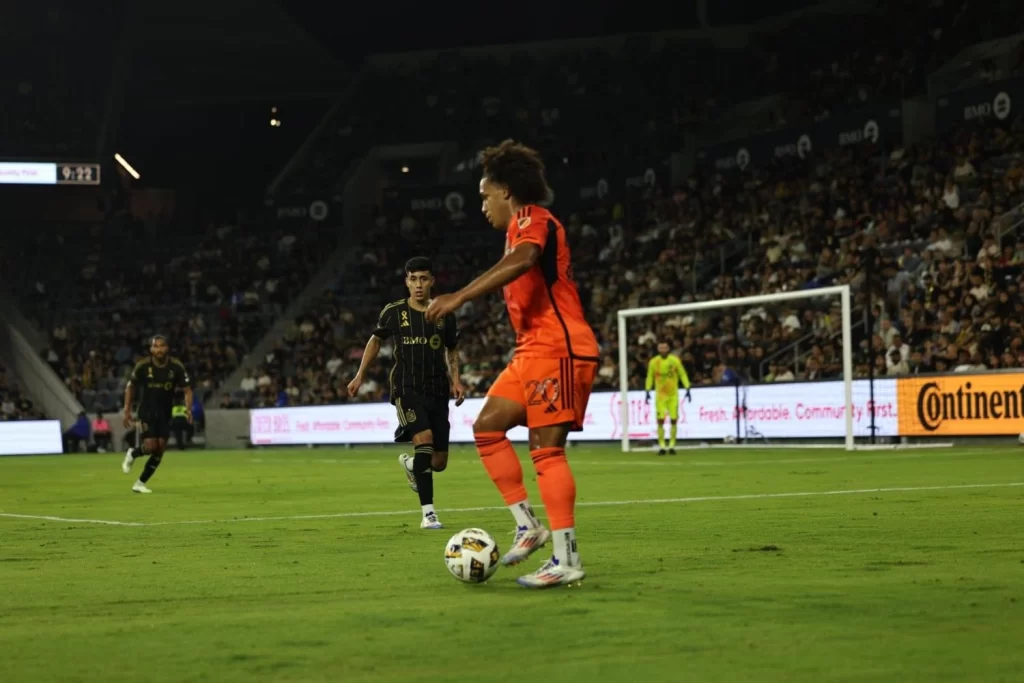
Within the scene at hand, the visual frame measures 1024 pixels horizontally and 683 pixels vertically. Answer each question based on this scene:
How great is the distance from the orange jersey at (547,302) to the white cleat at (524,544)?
0.98 meters

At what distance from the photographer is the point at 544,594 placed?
7.33 meters

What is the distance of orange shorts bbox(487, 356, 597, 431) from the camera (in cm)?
779

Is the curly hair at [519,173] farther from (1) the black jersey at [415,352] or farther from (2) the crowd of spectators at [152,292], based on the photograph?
(2) the crowd of spectators at [152,292]

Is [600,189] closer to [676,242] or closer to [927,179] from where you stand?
[676,242]

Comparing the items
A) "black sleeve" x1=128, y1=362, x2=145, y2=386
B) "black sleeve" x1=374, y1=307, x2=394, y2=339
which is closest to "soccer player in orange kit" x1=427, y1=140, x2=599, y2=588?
"black sleeve" x1=374, y1=307, x2=394, y2=339

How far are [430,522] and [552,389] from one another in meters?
4.28

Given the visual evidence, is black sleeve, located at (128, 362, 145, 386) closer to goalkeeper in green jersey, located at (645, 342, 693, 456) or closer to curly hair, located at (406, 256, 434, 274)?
curly hair, located at (406, 256, 434, 274)

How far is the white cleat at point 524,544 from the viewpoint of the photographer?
321 inches

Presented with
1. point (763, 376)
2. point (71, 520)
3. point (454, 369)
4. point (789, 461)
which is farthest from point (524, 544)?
point (763, 376)

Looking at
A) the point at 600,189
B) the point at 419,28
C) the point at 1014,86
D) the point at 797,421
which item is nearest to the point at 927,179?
the point at 1014,86

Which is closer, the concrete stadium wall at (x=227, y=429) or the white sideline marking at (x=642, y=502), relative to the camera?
the white sideline marking at (x=642, y=502)

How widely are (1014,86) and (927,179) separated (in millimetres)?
2855

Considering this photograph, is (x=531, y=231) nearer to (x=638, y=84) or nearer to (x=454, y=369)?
(x=454, y=369)

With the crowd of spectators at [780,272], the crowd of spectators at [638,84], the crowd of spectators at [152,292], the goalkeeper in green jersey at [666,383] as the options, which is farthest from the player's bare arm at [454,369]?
the crowd of spectators at [152,292]
